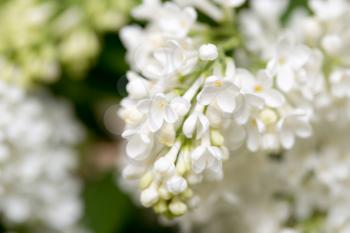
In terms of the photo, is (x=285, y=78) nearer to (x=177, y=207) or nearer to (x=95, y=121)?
(x=177, y=207)

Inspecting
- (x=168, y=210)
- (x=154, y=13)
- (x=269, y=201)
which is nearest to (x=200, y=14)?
(x=154, y=13)

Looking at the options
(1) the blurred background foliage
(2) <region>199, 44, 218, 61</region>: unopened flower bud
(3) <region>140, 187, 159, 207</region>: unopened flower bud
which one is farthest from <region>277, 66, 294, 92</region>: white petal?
(1) the blurred background foliage

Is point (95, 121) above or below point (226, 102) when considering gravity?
above

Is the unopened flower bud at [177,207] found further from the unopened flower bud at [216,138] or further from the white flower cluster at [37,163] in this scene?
the white flower cluster at [37,163]

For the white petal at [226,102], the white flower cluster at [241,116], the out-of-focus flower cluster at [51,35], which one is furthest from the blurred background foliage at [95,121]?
the white petal at [226,102]

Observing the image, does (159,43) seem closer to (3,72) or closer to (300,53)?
(300,53)

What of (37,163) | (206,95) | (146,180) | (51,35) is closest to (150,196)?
(146,180)

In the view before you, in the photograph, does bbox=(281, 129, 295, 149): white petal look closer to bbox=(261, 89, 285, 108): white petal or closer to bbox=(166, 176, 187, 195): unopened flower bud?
bbox=(261, 89, 285, 108): white petal

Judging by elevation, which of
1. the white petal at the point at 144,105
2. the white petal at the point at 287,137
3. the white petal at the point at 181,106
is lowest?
the white petal at the point at 181,106
